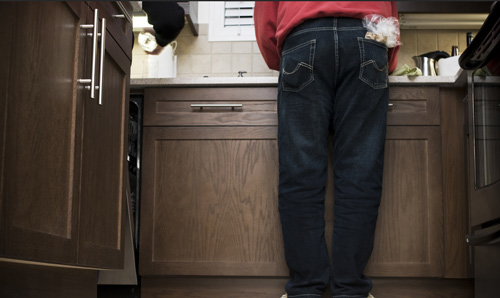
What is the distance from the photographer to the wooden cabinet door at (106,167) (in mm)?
1688

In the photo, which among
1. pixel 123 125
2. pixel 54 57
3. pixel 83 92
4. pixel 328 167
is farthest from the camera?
pixel 328 167

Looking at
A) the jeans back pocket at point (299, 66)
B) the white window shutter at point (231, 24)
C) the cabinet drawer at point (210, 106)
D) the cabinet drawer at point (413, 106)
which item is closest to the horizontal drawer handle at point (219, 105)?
the cabinet drawer at point (210, 106)

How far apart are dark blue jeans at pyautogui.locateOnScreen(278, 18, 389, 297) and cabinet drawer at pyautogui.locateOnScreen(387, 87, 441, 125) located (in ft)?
0.76

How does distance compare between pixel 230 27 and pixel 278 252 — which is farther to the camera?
pixel 230 27

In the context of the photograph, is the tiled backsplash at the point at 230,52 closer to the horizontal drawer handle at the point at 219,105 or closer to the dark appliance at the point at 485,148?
the horizontal drawer handle at the point at 219,105

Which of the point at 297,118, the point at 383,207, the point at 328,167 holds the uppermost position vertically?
the point at 297,118

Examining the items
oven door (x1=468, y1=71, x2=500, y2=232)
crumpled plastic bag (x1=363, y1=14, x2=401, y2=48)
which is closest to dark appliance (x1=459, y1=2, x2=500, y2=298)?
oven door (x1=468, y1=71, x2=500, y2=232)

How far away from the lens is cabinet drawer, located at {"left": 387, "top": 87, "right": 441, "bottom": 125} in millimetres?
2520

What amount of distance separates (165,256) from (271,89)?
2.55 ft

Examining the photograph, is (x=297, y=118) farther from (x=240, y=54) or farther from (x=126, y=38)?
(x=240, y=54)

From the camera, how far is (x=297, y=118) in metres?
2.28

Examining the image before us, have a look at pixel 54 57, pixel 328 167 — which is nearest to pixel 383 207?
→ pixel 328 167

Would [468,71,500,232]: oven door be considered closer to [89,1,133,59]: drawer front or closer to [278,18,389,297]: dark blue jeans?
[278,18,389,297]: dark blue jeans

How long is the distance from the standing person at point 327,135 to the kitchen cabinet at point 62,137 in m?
0.59
